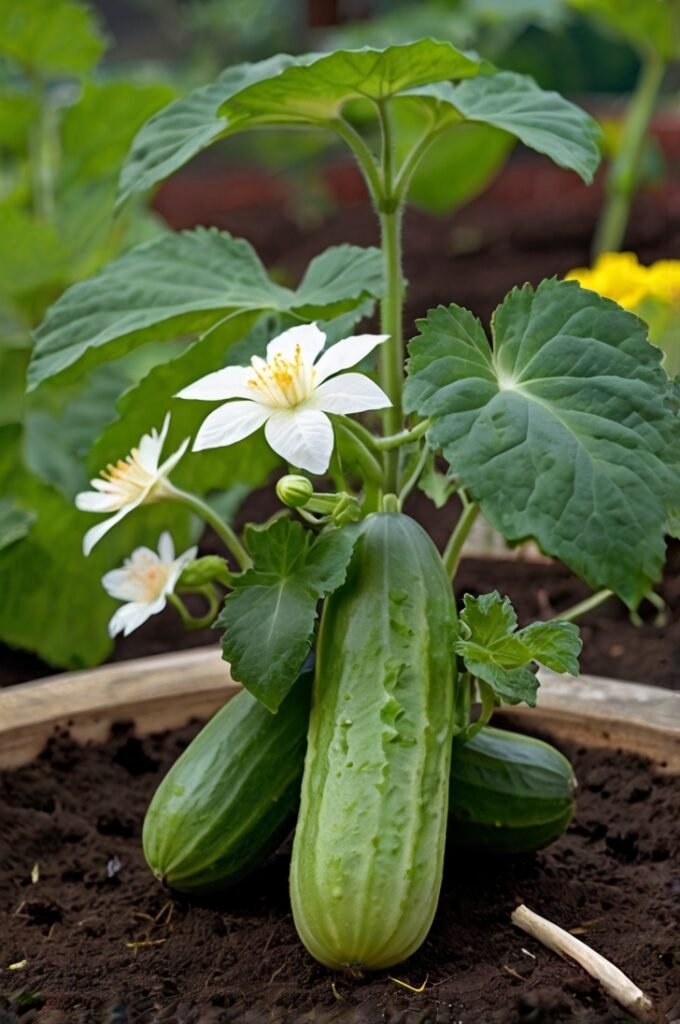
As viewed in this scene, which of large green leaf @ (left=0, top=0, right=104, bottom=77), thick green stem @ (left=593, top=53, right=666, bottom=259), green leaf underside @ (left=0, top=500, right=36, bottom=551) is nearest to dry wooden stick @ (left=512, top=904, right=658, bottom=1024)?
green leaf underside @ (left=0, top=500, right=36, bottom=551)

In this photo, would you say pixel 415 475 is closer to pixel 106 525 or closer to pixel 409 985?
pixel 106 525

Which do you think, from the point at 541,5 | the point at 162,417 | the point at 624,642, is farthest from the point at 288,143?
the point at 162,417

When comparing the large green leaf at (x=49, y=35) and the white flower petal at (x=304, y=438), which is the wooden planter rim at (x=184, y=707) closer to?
the white flower petal at (x=304, y=438)

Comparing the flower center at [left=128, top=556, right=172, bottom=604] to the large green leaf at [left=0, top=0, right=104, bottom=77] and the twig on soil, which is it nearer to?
the twig on soil

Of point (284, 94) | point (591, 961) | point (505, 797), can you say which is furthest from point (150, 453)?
point (591, 961)

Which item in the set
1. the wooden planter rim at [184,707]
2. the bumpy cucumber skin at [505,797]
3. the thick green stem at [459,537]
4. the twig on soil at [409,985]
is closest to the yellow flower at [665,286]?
the wooden planter rim at [184,707]
